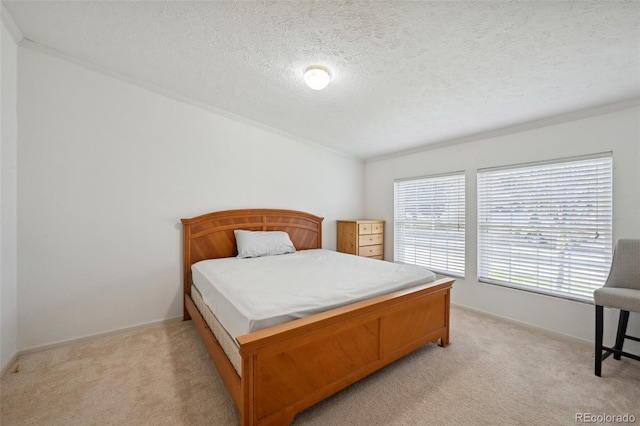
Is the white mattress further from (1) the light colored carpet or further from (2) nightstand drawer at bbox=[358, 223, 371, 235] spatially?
(2) nightstand drawer at bbox=[358, 223, 371, 235]

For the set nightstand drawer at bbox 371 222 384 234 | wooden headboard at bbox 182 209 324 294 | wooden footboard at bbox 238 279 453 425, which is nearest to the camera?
wooden footboard at bbox 238 279 453 425

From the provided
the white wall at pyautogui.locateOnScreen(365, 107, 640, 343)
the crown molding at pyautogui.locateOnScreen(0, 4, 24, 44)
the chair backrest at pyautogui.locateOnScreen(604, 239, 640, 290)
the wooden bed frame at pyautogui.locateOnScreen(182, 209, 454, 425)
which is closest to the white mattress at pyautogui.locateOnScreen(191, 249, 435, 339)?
the wooden bed frame at pyautogui.locateOnScreen(182, 209, 454, 425)

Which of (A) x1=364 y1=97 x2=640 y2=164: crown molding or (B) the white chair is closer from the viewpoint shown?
(B) the white chair

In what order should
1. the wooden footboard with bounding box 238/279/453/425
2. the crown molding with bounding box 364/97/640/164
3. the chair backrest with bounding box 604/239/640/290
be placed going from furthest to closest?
the crown molding with bounding box 364/97/640/164 → the chair backrest with bounding box 604/239/640/290 → the wooden footboard with bounding box 238/279/453/425

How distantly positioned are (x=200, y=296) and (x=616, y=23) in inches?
137

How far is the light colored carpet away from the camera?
4.85ft

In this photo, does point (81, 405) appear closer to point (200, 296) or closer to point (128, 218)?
point (200, 296)

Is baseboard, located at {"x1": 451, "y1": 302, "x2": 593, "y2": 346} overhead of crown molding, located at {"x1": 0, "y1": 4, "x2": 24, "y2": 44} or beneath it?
beneath

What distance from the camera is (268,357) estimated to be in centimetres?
129

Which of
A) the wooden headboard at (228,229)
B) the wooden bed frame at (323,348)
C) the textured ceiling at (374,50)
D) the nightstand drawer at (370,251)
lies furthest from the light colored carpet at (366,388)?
the textured ceiling at (374,50)

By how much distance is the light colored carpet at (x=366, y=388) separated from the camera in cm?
148

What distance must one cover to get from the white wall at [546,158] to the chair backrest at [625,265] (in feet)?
0.82

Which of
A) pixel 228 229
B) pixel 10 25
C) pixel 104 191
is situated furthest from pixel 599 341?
pixel 10 25

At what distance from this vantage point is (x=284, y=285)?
1.90 metres
